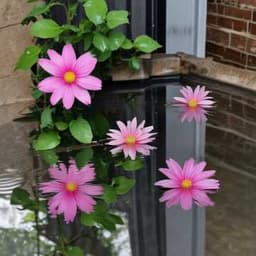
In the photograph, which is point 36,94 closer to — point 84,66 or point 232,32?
point 84,66

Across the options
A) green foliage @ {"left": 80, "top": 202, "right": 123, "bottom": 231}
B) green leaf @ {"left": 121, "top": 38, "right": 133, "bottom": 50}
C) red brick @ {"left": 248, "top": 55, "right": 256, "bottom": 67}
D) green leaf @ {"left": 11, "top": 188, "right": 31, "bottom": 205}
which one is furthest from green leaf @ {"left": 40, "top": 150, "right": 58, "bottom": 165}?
red brick @ {"left": 248, "top": 55, "right": 256, "bottom": 67}

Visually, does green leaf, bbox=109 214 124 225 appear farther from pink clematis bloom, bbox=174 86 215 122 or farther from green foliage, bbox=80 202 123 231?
pink clematis bloom, bbox=174 86 215 122

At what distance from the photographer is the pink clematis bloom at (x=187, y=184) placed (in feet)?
3.80

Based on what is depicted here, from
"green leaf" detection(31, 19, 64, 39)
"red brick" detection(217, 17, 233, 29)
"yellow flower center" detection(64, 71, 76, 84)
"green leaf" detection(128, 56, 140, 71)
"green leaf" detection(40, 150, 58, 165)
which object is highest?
"green leaf" detection(31, 19, 64, 39)

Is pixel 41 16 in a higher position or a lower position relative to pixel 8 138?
higher

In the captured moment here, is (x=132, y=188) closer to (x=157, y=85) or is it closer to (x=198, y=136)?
(x=198, y=136)

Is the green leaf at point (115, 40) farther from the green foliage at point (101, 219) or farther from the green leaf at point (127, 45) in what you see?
the green foliage at point (101, 219)

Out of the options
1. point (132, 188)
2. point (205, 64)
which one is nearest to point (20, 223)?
point (132, 188)

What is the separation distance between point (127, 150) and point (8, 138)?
33cm

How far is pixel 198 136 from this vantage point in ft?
4.99

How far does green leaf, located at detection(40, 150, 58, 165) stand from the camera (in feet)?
4.38

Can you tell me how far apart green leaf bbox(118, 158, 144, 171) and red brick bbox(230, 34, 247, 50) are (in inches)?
42.7

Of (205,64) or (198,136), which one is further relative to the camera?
(205,64)

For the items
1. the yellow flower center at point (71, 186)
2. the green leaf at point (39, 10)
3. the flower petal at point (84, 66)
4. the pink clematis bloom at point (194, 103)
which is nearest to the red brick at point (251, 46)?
the pink clematis bloom at point (194, 103)
